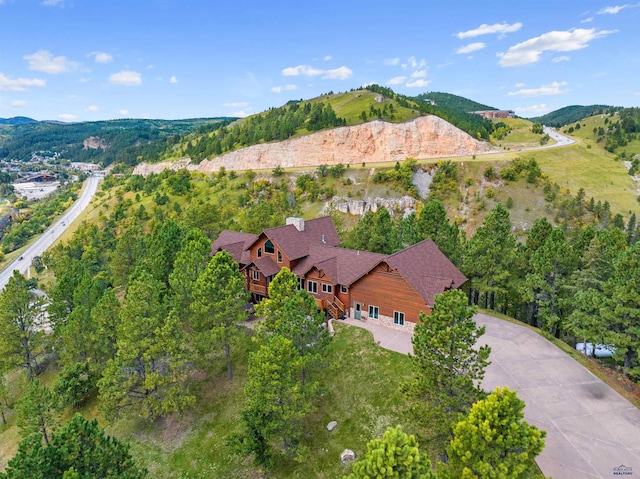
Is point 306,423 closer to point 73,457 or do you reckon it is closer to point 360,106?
point 73,457

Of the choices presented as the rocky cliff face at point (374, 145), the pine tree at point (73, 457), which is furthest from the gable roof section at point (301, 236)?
the rocky cliff face at point (374, 145)

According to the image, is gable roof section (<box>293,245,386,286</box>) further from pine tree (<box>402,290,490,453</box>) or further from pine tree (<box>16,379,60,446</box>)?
pine tree (<box>16,379,60,446</box>)

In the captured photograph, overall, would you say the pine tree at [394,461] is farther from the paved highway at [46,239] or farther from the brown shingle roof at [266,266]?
the paved highway at [46,239]

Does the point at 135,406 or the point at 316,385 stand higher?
the point at 316,385

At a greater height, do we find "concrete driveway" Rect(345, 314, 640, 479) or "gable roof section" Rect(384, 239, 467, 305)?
"gable roof section" Rect(384, 239, 467, 305)

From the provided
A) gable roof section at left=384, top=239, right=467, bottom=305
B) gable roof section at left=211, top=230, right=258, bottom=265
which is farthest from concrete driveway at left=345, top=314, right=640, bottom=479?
gable roof section at left=211, top=230, right=258, bottom=265

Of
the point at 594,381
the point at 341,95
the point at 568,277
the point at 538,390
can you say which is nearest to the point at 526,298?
the point at 568,277

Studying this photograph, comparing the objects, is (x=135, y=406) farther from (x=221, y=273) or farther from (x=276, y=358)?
(x=276, y=358)
